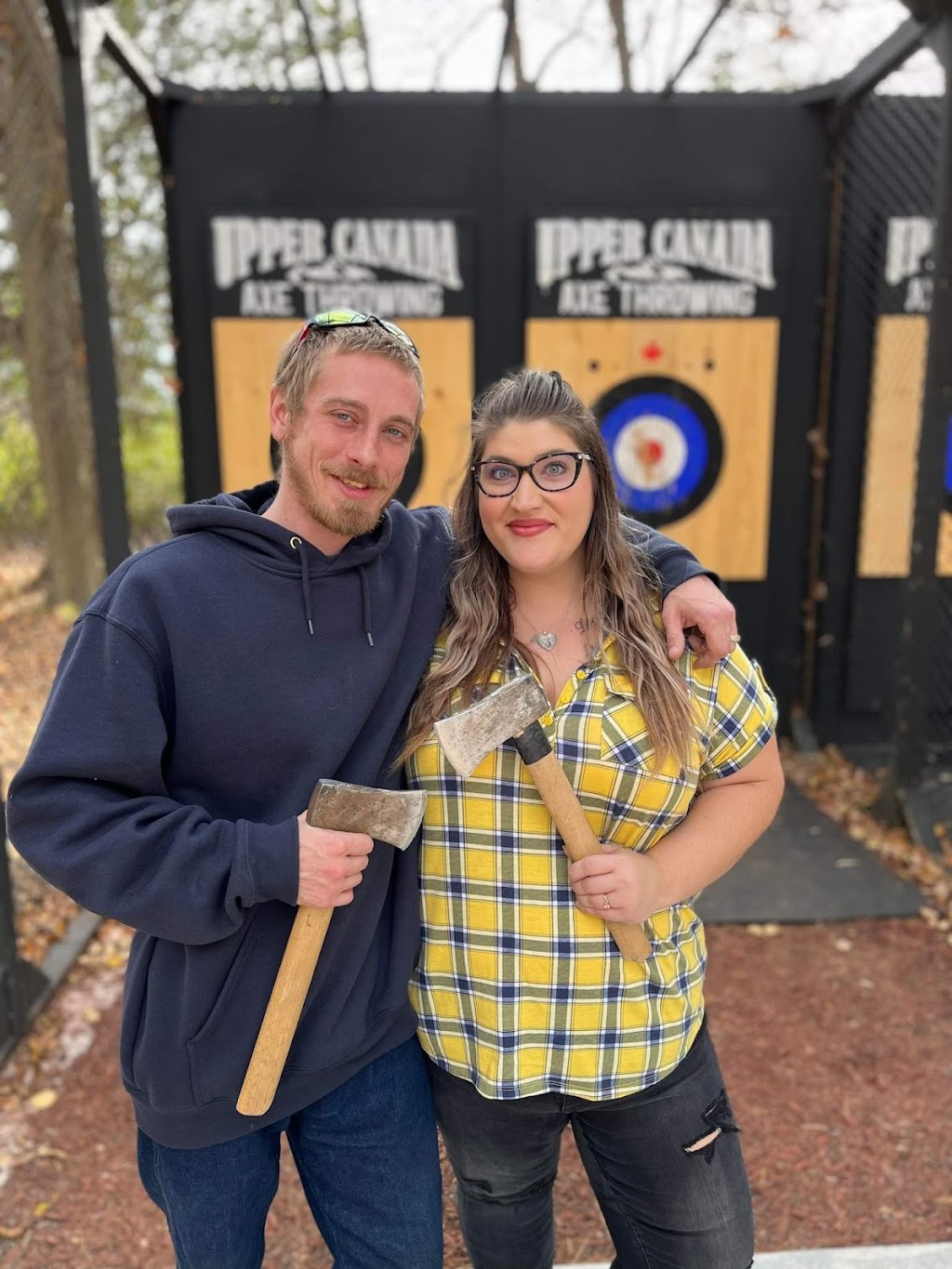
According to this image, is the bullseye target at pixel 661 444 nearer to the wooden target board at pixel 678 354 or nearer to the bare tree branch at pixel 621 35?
the wooden target board at pixel 678 354

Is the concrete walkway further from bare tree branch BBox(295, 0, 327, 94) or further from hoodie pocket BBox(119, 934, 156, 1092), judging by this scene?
bare tree branch BBox(295, 0, 327, 94)

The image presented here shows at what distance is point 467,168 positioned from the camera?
5.45 meters

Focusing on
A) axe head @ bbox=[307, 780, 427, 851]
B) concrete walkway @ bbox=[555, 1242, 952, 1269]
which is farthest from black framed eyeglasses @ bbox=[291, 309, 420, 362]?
concrete walkway @ bbox=[555, 1242, 952, 1269]

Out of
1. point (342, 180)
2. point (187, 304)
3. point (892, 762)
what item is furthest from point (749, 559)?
point (187, 304)

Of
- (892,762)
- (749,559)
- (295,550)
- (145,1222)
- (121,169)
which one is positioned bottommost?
(145,1222)

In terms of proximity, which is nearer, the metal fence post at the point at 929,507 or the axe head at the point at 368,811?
the axe head at the point at 368,811

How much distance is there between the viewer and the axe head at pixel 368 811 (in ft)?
4.73

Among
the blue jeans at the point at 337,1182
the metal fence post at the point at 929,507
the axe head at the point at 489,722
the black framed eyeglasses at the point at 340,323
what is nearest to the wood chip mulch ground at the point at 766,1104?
the metal fence post at the point at 929,507

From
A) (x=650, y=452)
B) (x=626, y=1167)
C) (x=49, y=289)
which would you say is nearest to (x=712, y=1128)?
(x=626, y=1167)

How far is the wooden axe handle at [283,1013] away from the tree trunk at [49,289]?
5081 millimetres

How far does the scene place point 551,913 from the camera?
1.60m

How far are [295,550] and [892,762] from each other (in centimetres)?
404

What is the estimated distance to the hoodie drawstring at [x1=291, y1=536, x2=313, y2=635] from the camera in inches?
61.4

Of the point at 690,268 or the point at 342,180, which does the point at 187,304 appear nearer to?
the point at 342,180
